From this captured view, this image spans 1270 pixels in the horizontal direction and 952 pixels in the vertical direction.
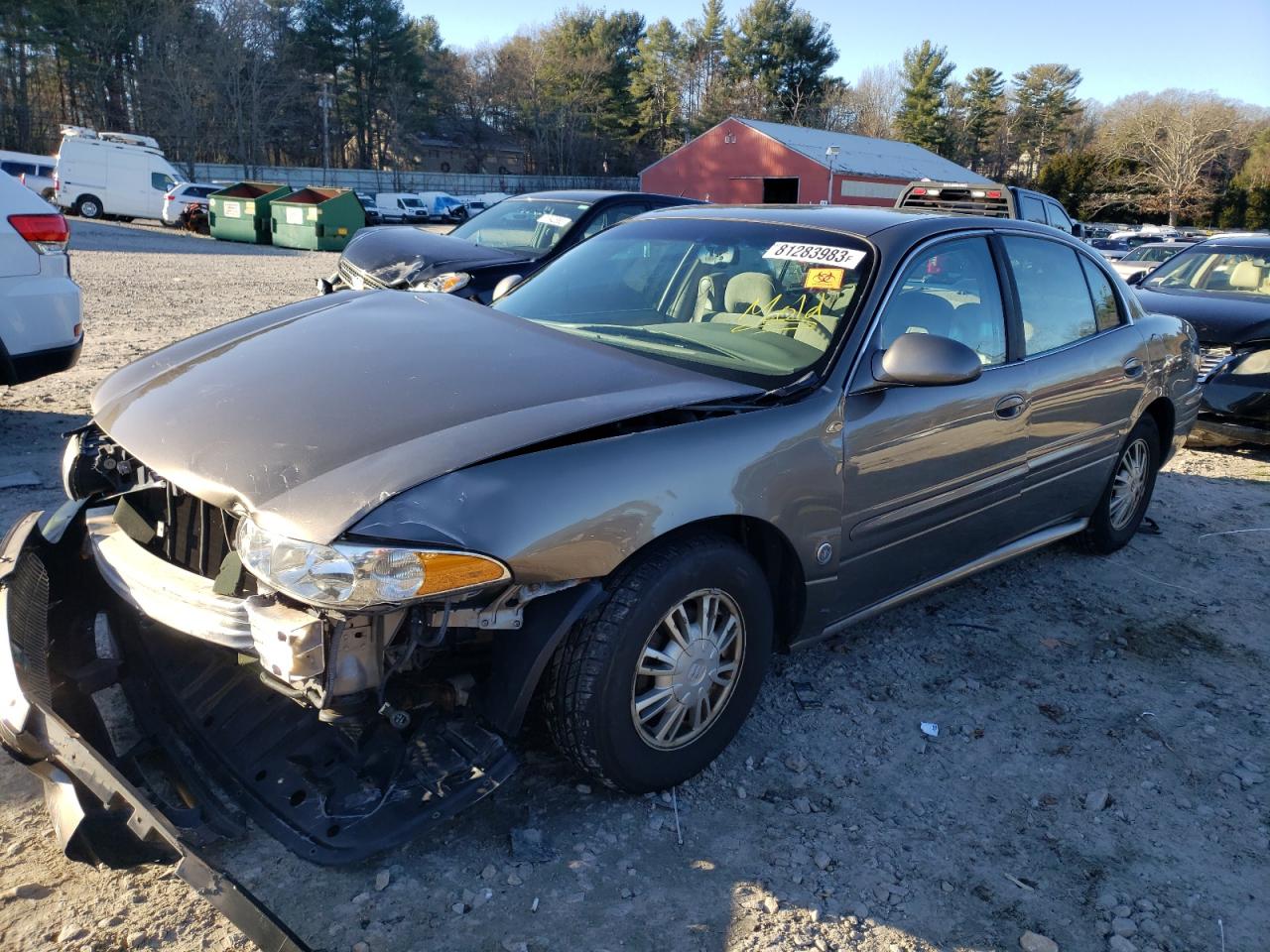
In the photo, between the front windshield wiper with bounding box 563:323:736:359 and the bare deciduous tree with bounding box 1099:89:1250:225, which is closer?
the front windshield wiper with bounding box 563:323:736:359

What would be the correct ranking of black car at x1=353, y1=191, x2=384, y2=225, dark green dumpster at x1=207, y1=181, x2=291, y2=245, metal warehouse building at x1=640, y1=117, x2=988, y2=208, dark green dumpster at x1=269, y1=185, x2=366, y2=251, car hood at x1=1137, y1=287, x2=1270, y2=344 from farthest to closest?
metal warehouse building at x1=640, y1=117, x2=988, y2=208, black car at x1=353, y1=191, x2=384, y2=225, dark green dumpster at x1=207, y1=181, x2=291, y2=245, dark green dumpster at x1=269, y1=185, x2=366, y2=251, car hood at x1=1137, y1=287, x2=1270, y2=344

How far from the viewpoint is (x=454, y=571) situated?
2.08m

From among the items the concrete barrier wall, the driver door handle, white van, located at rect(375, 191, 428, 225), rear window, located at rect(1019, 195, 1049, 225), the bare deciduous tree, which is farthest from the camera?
the bare deciduous tree

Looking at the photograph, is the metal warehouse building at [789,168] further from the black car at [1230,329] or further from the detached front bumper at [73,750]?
the detached front bumper at [73,750]

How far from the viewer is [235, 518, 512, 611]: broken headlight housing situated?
2031 mm

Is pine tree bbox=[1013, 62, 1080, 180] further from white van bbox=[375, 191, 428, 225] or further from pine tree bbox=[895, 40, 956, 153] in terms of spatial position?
white van bbox=[375, 191, 428, 225]

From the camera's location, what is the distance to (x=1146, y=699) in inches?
140

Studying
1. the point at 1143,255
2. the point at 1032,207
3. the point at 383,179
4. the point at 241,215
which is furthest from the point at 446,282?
the point at 383,179

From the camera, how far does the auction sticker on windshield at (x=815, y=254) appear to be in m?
3.25

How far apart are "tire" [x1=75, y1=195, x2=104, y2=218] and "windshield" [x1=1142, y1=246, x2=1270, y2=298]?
30658mm

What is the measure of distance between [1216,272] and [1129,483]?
4946 millimetres

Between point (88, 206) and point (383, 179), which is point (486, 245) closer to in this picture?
point (88, 206)

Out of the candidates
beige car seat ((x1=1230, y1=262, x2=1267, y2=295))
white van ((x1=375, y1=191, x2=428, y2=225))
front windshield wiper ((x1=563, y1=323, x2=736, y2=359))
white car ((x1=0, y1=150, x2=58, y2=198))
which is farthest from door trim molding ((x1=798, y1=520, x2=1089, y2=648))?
white van ((x1=375, y1=191, x2=428, y2=225))

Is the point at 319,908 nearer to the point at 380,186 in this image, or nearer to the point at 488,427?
the point at 488,427
